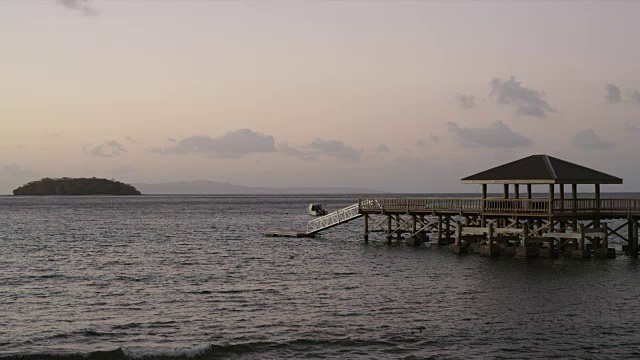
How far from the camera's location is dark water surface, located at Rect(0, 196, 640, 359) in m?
21.5

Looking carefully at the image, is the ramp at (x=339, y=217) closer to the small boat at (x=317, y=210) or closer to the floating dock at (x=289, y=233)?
the floating dock at (x=289, y=233)

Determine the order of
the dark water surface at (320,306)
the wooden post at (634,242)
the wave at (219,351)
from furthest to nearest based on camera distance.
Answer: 1. the wooden post at (634,242)
2. the dark water surface at (320,306)
3. the wave at (219,351)

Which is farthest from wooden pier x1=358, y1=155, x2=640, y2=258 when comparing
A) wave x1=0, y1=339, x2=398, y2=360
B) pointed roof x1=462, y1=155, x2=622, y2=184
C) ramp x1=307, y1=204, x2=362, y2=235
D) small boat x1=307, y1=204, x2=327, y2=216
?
small boat x1=307, y1=204, x2=327, y2=216

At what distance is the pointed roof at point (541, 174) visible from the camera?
4134cm

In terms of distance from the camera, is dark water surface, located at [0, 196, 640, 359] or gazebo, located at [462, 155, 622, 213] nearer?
dark water surface, located at [0, 196, 640, 359]

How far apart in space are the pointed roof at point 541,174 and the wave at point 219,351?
2305 cm

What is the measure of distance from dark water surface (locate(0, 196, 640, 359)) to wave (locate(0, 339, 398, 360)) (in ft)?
0.19

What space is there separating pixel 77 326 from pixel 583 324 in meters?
17.7

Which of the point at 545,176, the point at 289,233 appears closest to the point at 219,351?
the point at 545,176

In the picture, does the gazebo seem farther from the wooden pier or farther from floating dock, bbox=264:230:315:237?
floating dock, bbox=264:230:315:237

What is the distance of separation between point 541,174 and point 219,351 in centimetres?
2681

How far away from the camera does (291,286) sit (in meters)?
33.5

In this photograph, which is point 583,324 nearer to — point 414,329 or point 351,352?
point 414,329

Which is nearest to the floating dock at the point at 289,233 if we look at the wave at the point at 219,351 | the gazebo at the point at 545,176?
the gazebo at the point at 545,176
